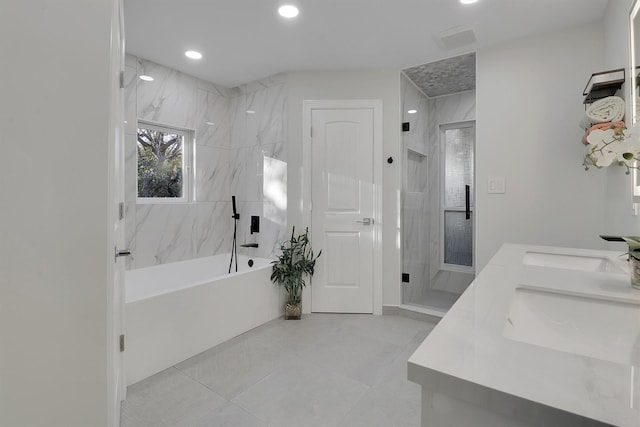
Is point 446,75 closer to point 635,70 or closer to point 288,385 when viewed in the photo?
point 635,70

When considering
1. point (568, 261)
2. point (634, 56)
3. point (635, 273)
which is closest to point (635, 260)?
point (635, 273)

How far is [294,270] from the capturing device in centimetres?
304

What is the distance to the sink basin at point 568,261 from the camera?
4.89 ft

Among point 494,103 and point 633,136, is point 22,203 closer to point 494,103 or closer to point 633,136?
point 633,136

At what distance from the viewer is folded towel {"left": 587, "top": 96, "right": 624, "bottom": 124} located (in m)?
1.63

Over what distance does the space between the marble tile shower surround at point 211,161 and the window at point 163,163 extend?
116 millimetres

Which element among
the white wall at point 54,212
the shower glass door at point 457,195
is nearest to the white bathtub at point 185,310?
the white wall at point 54,212

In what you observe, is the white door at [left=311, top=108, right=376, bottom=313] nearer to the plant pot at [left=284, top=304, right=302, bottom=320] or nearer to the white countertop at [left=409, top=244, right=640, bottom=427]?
the plant pot at [left=284, top=304, right=302, bottom=320]

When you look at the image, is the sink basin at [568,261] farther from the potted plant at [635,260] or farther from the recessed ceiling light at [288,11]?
the recessed ceiling light at [288,11]

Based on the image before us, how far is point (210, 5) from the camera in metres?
2.17

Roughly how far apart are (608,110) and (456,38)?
130 centimetres

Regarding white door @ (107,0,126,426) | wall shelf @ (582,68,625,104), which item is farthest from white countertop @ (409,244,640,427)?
wall shelf @ (582,68,625,104)

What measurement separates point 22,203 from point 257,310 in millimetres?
2200

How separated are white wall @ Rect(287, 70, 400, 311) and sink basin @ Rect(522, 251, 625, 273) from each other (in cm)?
151
